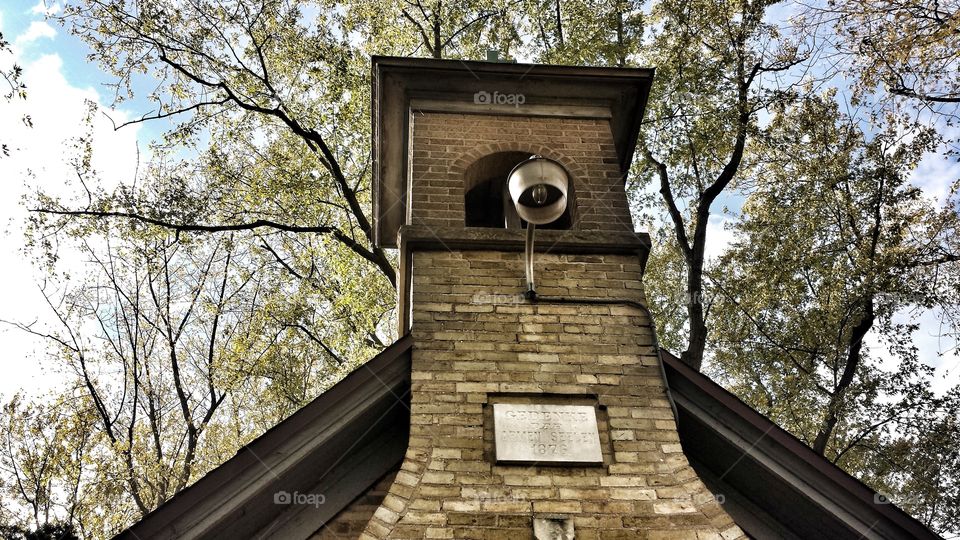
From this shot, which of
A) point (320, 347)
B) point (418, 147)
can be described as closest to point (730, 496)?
Result: point (418, 147)

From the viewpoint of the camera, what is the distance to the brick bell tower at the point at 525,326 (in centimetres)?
496

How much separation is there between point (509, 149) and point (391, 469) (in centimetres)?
362

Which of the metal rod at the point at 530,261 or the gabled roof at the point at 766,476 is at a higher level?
the metal rod at the point at 530,261

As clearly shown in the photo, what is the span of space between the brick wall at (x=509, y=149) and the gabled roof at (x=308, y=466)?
1.82 m

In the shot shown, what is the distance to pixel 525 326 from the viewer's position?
6129 millimetres

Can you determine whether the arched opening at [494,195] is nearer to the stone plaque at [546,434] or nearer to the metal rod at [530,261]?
the metal rod at [530,261]

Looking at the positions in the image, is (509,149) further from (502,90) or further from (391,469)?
(391,469)

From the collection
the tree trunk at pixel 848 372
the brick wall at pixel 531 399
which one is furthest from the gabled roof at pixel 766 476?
the tree trunk at pixel 848 372

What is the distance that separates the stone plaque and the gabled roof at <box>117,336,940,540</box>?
0.88 metres

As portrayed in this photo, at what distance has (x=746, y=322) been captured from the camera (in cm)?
1378

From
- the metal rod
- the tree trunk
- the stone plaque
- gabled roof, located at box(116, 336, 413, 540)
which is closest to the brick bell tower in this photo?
the stone plaque

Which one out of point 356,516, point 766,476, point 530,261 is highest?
point 530,261

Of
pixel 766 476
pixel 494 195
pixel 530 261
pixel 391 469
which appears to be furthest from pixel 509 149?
pixel 766 476

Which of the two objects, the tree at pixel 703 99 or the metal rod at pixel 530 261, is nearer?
the metal rod at pixel 530 261
